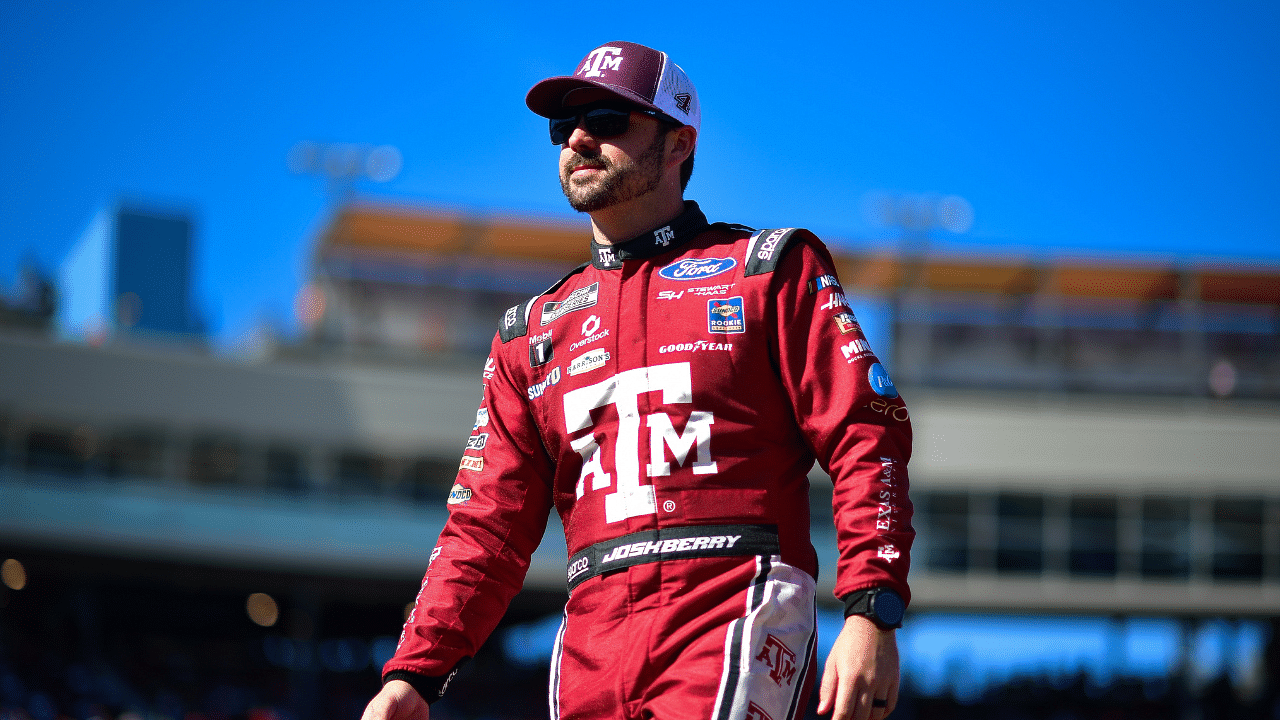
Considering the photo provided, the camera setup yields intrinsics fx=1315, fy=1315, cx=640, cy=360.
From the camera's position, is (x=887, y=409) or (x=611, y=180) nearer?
(x=887, y=409)

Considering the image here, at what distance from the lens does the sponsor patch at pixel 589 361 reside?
10.3 feet

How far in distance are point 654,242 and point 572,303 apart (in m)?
0.26

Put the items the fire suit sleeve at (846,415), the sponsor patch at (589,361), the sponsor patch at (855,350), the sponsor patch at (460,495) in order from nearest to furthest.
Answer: the fire suit sleeve at (846,415)
the sponsor patch at (855,350)
the sponsor patch at (589,361)
the sponsor patch at (460,495)

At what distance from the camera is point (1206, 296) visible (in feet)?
113

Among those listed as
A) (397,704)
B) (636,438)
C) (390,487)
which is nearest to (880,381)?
(636,438)

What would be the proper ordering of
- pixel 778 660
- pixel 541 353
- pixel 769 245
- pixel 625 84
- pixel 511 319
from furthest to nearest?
1. pixel 511 319
2. pixel 541 353
3. pixel 625 84
4. pixel 769 245
5. pixel 778 660

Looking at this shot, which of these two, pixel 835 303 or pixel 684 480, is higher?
pixel 835 303

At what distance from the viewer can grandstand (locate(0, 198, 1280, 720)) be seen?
2766cm

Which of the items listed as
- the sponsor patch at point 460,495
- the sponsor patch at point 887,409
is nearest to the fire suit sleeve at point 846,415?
the sponsor patch at point 887,409

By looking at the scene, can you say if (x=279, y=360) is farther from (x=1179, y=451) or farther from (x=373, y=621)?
(x=1179, y=451)

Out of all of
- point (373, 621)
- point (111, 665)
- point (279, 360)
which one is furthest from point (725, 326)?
point (373, 621)

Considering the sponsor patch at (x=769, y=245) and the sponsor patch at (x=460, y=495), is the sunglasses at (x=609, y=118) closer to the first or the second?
the sponsor patch at (x=769, y=245)

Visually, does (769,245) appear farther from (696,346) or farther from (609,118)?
(609,118)

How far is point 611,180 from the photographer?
3.24 metres
